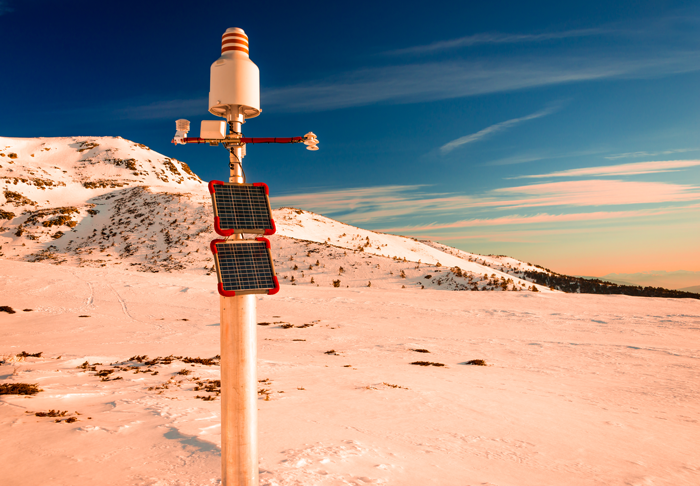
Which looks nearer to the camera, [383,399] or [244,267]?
[244,267]

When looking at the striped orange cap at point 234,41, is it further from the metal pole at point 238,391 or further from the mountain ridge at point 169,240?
the mountain ridge at point 169,240

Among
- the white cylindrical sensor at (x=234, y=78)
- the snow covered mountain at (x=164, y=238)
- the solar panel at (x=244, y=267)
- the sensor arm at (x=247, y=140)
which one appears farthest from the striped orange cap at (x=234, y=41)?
the snow covered mountain at (x=164, y=238)

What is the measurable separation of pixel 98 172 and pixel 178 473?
7124 cm

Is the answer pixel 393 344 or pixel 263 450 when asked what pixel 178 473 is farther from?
pixel 393 344

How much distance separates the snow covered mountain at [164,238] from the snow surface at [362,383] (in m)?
0.80

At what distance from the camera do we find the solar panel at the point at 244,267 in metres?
3.69

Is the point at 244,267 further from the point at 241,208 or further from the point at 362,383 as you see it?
the point at 362,383

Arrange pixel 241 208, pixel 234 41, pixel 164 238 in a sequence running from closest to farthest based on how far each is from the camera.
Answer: pixel 241 208 → pixel 234 41 → pixel 164 238

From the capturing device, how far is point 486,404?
7363mm

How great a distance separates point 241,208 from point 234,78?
4.11 ft

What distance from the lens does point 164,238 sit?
36031 mm

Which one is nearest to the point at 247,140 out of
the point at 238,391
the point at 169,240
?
the point at 238,391

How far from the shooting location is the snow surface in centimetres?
487

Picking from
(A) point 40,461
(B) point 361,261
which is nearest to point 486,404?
(A) point 40,461
